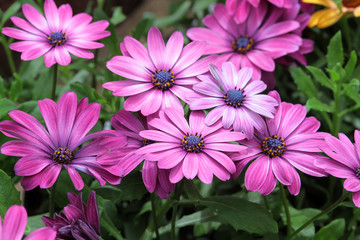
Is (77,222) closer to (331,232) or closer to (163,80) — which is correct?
(163,80)

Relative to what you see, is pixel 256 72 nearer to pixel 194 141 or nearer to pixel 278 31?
pixel 278 31

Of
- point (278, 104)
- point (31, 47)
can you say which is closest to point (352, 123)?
point (278, 104)

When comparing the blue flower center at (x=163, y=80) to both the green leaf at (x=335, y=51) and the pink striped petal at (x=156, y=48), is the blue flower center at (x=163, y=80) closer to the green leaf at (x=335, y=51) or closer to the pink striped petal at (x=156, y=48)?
the pink striped petal at (x=156, y=48)

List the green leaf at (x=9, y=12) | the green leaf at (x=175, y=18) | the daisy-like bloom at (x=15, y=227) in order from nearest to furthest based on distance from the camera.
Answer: the daisy-like bloom at (x=15, y=227), the green leaf at (x=9, y=12), the green leaf at (x=175, y=18)

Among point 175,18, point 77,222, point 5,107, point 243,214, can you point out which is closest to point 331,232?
point 243,214

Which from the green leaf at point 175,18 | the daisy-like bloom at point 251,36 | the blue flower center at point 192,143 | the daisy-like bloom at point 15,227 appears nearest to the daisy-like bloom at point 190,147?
the blue flower center at point 192,143
